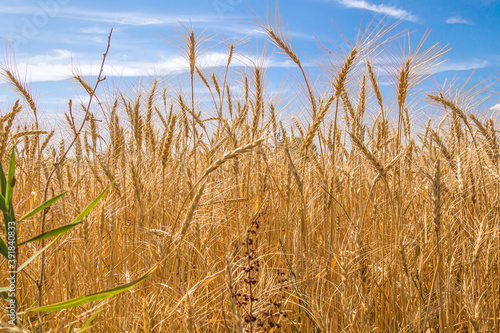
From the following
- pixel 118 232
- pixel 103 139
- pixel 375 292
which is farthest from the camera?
pixel 103 139

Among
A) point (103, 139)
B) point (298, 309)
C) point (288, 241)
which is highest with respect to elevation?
point (103, 139)

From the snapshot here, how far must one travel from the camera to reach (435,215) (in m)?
1.18

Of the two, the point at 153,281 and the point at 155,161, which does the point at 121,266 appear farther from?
the point at 155,161

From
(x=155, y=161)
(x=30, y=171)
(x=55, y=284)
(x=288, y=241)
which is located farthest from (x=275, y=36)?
(x=30, y=171)

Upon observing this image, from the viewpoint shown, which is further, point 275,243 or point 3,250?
point 275,243

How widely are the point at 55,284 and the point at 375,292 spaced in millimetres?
1597

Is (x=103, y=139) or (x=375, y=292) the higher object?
(x=103, y=139)

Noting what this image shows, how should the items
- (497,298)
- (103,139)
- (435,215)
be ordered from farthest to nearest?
1. (103,139)
2. (497,298)
3. (435,215)

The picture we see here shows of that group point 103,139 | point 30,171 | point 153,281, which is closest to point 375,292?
point 153,281

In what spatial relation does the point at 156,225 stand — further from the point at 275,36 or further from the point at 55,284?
the point at 275,36

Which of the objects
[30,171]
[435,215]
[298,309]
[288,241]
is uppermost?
[30,171]

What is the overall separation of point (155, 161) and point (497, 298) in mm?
2169

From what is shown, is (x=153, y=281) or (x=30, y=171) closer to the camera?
(x=153, y=281)

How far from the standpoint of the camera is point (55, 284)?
1.62m
